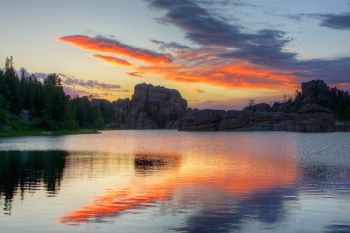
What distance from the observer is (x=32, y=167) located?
6134 cm

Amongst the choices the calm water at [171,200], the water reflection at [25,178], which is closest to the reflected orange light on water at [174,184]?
the calm water at [171,200]

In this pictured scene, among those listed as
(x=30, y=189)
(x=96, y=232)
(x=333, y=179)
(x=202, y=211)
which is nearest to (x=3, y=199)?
(x=30, y=189)

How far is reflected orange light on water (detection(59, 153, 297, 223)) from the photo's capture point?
32.6 meters

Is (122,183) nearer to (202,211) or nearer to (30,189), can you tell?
(30,189)

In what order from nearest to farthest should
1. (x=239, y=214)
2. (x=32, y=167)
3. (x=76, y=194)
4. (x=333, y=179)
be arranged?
(x=239, y=214)
(x=76, y=194)
(x=333, y=179)
(x=32, y=167)

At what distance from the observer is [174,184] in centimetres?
4659

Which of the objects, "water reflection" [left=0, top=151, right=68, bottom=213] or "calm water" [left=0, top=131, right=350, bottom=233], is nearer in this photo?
"calm water" [left=0, top=131, right=350, bottom=233]

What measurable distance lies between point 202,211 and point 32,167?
→ 3744cm

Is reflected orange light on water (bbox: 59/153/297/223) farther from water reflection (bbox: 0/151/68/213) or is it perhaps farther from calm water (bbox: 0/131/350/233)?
water reflection (bbox: 0/151/68/213)

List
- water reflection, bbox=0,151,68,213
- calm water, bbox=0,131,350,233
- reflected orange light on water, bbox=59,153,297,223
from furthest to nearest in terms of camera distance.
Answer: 1. water reflection, bbox=0,151,68,213
2. reflected orange light on water, bbox=59,153,297,223
3. calm water, bbox=0,131,350,233

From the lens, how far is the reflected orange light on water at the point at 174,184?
1283 inches

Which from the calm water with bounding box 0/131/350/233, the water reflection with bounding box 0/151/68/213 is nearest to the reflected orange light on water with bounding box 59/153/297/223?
the calm water with bounding box 0/131/350/233

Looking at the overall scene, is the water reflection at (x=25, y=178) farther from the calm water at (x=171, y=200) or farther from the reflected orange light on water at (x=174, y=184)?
the reflected orange light on water at (x=174, y=184)

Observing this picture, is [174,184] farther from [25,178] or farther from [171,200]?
[25,178]
